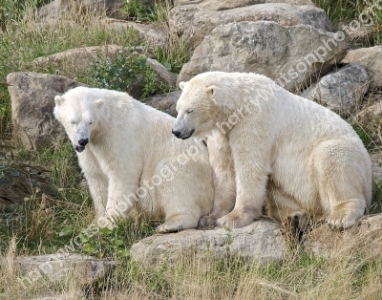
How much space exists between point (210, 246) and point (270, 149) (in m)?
1.37

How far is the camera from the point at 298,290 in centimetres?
812

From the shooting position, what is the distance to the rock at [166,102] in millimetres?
11688

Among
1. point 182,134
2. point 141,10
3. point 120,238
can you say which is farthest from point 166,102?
point 141,10

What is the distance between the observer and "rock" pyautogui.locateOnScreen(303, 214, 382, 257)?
8.45m

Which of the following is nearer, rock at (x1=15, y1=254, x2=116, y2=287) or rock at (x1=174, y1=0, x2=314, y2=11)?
rock at (x1=15, y1=254, x2=116, y2=287)

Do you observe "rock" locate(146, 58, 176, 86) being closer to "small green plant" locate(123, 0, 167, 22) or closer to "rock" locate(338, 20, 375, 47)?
"small green plant" locate(123, 0, 167, 22)

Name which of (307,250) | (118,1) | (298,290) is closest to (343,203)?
(307,250)

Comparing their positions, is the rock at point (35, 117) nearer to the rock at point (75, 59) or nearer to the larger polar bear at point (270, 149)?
the rock at point (75, 59)

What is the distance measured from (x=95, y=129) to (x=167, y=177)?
99cm

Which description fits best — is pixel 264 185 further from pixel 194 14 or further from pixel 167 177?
pixel 194 14

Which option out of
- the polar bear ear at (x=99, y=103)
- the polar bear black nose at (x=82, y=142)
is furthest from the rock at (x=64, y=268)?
the polar bear ear at (x=99, y=103)

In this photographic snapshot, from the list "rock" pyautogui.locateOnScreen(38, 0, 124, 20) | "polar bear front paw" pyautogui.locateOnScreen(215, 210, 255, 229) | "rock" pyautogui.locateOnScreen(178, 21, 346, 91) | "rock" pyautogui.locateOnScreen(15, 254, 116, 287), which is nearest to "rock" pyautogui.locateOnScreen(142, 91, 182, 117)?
"rock" pyautogui.locateOnScreen(178, 21, 346, 91)

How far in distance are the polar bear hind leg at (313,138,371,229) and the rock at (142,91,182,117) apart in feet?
10.2

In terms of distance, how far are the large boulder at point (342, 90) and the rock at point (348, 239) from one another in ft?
9.82
